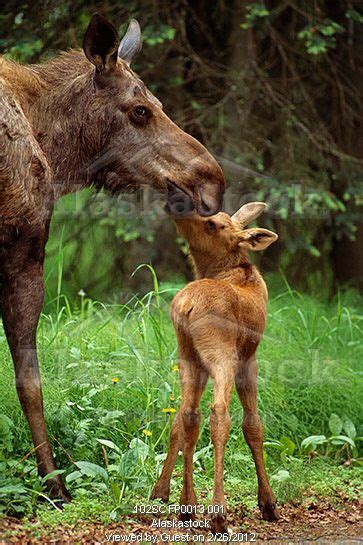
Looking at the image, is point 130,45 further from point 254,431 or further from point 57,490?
point 57,490

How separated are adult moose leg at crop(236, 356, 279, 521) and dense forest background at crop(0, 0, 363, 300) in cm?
255

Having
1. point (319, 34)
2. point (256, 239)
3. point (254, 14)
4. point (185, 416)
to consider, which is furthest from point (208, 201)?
point (319, 34)

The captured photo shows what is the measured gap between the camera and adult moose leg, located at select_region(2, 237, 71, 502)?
4930 mm

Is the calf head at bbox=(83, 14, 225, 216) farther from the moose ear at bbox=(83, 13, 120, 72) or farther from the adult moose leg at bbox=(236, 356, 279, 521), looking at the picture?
the adult moose leg at bbox=(236, 356, 279, 521)

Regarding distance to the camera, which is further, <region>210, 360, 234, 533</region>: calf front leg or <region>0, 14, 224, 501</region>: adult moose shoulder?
<region>0, 14, 224, 501</region>: adult moose shoulder

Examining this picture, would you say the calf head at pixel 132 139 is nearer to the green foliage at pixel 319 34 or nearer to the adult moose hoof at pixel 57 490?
the adult moose hoof at pixel 57 490

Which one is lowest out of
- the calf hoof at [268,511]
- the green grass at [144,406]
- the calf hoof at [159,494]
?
the green grass at [144,406]

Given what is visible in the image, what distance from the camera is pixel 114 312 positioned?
713 centimetres

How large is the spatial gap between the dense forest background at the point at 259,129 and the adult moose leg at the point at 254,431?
2.55m

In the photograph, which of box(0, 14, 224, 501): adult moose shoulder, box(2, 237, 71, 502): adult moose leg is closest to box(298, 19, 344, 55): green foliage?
box(0, 14, 224, 501): adult moose shoulder

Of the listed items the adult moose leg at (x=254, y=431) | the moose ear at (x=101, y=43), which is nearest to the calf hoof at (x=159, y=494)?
the adult moose leg at (x=254, y=431)

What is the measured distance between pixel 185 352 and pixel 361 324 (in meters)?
4.32

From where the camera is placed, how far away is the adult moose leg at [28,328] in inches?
194

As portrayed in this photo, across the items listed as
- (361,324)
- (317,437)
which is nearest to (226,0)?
(361,324)
